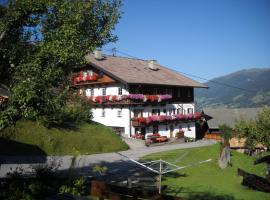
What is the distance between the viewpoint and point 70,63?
1783 centimetres

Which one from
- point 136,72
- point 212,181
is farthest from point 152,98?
point 212,181

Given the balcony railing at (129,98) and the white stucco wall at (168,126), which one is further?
the white stucco wall at (168,126)

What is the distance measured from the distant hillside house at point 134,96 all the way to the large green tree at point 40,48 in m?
31.3

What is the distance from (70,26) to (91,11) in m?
2.20

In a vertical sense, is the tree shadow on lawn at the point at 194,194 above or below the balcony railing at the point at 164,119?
below

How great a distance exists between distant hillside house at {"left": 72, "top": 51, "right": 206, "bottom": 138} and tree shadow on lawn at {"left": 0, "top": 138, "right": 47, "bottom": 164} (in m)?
14.8

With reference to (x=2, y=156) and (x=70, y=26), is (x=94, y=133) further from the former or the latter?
(x=70, y=26)

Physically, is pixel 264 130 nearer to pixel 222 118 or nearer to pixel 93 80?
pixel 93 80

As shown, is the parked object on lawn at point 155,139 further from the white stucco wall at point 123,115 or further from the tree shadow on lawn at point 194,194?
the tree shadow on lawn at point 194,194

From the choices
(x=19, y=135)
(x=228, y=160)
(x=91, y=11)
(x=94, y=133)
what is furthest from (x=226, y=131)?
(x=91, y=11)

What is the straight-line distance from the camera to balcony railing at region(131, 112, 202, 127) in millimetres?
52500

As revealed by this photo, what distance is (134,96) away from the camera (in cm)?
5231

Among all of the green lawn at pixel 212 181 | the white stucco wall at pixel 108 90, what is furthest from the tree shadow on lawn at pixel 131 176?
the white stucco wall at pixel 108 90

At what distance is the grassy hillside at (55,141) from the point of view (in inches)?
1399
